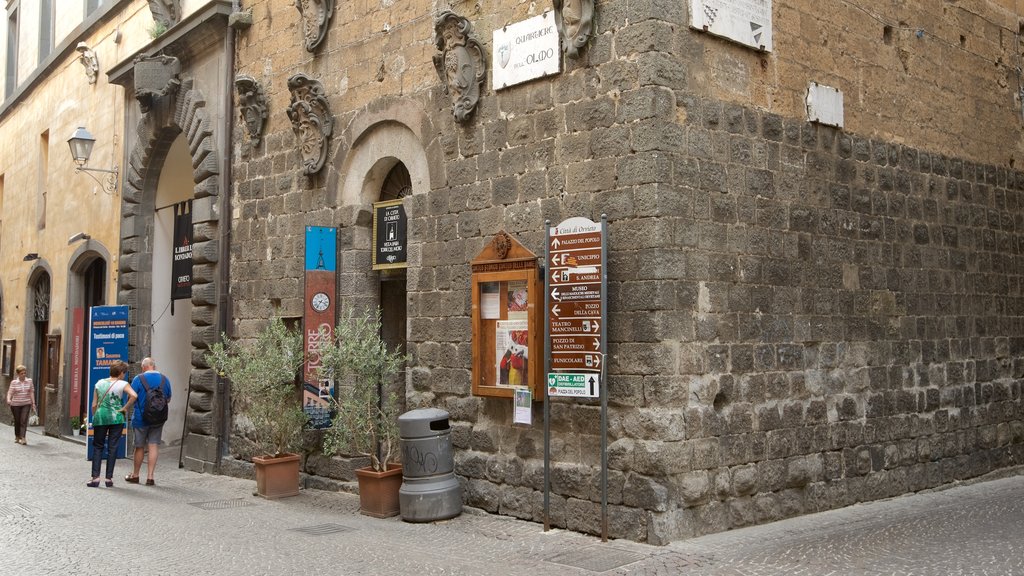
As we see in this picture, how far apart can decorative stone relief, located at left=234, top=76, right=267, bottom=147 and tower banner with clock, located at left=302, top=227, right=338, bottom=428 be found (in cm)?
212

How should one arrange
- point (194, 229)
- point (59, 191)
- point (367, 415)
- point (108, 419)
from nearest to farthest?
point (367, 415)
point (108, 419)
point (194, 229)
point (59, 191)

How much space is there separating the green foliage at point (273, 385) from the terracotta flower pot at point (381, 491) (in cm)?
173

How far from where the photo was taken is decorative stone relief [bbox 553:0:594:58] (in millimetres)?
7898

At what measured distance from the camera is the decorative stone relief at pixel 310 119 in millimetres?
11023

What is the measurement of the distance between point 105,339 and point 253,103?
504 centimetres

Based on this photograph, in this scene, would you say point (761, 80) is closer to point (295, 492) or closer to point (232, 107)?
point (295, 492)

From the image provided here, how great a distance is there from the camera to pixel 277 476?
411 inches

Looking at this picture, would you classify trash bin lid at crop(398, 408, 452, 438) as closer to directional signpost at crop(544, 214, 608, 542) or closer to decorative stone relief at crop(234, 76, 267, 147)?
directional signpost at crop(544, 214, 608, 542)

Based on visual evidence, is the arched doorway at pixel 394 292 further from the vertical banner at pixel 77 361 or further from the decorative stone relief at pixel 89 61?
the decorative stone relief at pixel 89 61

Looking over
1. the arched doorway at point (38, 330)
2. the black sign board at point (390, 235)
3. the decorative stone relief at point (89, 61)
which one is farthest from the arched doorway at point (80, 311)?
the black sign board at point (390, 235)

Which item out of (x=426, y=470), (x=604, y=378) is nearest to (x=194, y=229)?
(x=426, y=470)

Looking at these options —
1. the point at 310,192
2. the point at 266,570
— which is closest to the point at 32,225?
the point at 310,192

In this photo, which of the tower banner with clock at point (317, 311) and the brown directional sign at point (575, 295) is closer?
the brown directional sign at point (575, 295)

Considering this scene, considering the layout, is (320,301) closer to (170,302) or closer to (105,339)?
(105,339)
